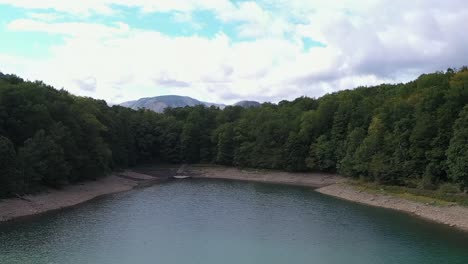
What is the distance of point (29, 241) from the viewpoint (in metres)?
33.9

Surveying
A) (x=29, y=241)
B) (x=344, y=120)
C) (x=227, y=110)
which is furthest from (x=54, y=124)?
(x=227, y=110)

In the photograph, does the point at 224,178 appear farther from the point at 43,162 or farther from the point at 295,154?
the point at 43,162

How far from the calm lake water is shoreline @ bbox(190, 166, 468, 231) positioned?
5.62 ft

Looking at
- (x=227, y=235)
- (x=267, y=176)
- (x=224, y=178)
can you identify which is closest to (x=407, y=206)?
(x=227, y=235)

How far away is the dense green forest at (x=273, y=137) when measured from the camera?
51.0 m

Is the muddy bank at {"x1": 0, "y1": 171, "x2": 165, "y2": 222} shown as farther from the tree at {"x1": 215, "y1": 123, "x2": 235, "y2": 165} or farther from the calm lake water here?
the tree at {"x1": 215, "y1": 123, "x2": 235, "y2": 165}

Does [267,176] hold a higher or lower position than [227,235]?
higher

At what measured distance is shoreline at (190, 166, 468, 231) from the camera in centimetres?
4234

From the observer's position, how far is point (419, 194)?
50.8m

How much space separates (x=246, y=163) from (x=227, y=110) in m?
19.2

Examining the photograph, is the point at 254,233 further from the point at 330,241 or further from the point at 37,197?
the point at 37,197

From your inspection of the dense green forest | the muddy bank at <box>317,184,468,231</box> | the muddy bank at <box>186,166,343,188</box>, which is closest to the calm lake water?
the muddy bank at <box>317,184,468,231</box>

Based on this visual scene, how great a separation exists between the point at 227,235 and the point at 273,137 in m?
49.2

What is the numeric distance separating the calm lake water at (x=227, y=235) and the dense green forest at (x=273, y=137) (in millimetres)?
7555
